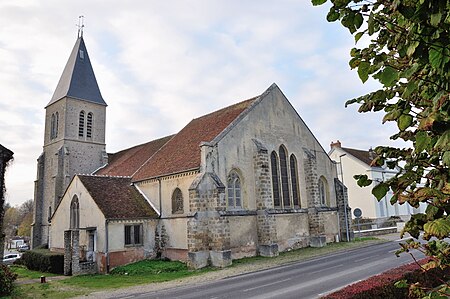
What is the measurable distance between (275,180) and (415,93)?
2336 centimetres

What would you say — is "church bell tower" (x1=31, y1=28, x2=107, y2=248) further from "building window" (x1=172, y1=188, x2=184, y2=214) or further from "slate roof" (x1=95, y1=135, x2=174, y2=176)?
"building window" (x1=172, y1=188, x2=184, y2=214)

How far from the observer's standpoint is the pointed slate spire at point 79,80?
36.9 meters

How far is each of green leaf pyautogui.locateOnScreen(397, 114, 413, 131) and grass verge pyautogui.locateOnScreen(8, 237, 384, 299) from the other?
16193mm

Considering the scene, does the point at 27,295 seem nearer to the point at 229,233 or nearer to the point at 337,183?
the point at 229,233

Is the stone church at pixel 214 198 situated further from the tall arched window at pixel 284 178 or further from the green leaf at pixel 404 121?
the green leaf at pixel 404 121

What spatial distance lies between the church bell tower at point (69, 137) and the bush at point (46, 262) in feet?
30.0

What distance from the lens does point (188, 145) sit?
26.0 m

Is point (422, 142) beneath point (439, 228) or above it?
above

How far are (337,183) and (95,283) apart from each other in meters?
21.4

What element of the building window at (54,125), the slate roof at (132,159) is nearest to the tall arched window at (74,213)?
the slate roof at (132,159)

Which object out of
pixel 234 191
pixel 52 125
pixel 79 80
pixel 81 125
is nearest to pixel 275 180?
pixel 234 191

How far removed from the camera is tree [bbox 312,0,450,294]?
1.90 metres

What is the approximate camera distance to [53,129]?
37688 mm

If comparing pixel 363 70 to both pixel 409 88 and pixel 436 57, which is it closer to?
pixel 409 88
